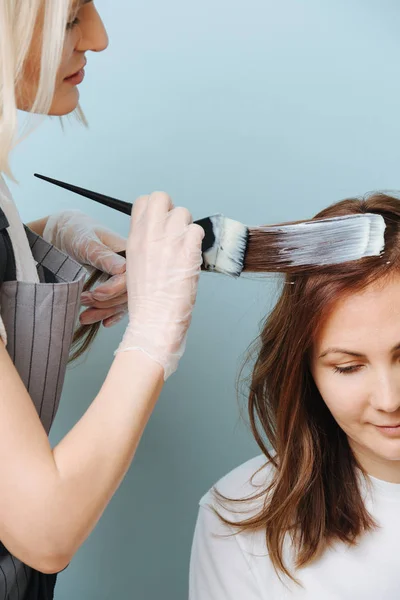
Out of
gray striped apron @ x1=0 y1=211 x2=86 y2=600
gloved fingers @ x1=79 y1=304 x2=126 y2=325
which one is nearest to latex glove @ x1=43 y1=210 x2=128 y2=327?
gloved fingers @ x1=79 y1=304 x2=126 y2=325

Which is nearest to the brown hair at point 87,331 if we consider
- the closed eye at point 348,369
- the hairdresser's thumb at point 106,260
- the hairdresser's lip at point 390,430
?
the hairdresser's thumb at point 106,260

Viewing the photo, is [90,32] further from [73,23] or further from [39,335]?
[39,335]

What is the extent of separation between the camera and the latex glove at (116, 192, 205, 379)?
1.13 m

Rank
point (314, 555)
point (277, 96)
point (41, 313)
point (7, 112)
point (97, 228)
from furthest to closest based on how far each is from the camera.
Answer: point (277, 96), point (97, 228), point (314, 555), point (41, 313), point (7, 112)

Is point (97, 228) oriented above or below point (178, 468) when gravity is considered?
above

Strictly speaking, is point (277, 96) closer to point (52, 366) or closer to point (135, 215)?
point (135, 215)

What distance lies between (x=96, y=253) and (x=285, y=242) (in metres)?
0.40

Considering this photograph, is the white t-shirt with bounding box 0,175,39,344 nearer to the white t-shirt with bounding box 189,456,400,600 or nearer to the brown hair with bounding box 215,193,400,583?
the brown hair with bounding box 215,193,400,583

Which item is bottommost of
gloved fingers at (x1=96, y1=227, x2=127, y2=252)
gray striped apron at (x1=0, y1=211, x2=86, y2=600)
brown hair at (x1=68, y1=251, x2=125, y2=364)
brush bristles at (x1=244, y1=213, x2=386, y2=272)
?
gray striped apron at (x1=0, y1=211, x2=86, y2=600)

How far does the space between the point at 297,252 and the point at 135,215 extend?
0.78 ft

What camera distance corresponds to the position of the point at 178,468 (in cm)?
199

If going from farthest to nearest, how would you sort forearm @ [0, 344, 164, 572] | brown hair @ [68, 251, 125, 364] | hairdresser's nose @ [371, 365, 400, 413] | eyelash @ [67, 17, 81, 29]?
brown hair @ [68, 251, 125, 364]
hairdresser's nose @ [371, 365, 400, 413]
eyelash @ [67, 17, 81, 29]
forearm @ [0, 344, 164, 572]

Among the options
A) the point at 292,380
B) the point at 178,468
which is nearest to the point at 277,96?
the point at 292,380

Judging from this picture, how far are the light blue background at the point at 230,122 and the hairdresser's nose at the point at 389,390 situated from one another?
624mm
